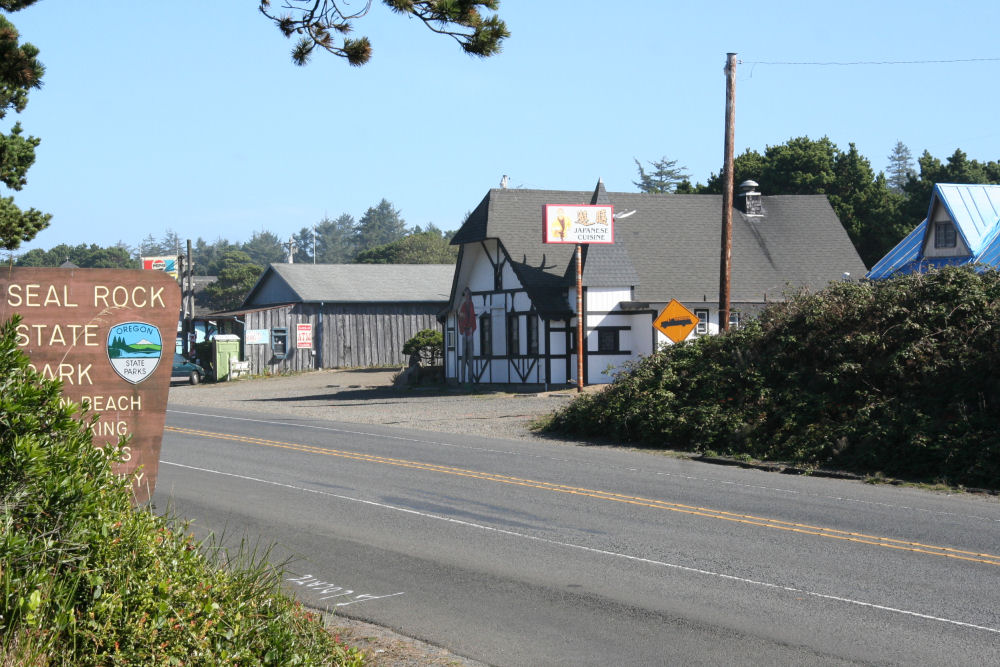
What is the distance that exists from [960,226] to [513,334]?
52.4ft

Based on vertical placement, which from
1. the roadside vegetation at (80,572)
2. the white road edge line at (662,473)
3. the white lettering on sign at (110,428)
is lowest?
the white road edge line at (662,473)

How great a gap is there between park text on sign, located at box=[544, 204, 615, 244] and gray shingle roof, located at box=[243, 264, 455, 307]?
20.7 metres

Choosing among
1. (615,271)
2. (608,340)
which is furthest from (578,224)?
(608,340)

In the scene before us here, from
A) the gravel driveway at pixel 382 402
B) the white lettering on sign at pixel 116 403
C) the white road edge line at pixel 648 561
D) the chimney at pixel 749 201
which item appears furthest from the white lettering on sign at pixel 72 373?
the chimney at pixel 749 201

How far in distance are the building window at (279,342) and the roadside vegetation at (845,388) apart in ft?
99.1

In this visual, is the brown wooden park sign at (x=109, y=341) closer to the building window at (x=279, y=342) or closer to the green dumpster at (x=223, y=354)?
the green dumpster at (x=223, y=354)

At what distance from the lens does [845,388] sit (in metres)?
19.8

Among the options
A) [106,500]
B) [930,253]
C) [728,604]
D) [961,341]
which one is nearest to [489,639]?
[728,604]

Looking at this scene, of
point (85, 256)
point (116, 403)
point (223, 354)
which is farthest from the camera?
point (85, 256)

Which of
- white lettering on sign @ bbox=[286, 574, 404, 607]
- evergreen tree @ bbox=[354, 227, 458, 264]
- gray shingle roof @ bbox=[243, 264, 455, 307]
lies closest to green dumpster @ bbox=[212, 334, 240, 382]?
gray shingle roof @ bbox=[243, 264, 455, 307]

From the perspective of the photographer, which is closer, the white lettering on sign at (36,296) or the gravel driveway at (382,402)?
the white lettering on sign at (36,296)

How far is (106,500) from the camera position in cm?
569

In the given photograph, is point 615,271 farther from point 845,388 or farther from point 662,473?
point 662,473

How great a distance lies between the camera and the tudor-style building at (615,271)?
122 ft
